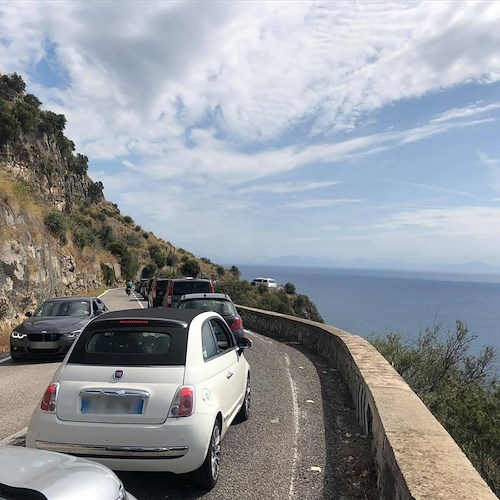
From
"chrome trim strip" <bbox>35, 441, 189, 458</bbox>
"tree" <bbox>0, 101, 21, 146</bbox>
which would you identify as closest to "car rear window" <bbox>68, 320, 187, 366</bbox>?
"chrome trim strip" <bbox>35, 441, 189, 458</bbox>

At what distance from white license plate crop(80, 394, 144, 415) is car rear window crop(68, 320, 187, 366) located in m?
0.35

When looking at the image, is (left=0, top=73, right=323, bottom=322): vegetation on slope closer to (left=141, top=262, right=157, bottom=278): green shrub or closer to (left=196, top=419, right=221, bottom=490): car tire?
(left=141, top=262, right=157, bottom=278): green shrub

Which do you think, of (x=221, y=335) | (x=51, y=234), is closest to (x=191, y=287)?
(x=221, y=335)

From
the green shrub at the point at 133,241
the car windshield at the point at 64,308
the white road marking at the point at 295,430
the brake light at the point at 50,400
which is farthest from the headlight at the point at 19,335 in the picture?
the green shrub at the point at 133,241

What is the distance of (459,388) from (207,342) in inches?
386

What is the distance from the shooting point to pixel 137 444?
4137mm

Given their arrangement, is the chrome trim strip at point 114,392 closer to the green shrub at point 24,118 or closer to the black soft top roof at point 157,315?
the black soft top roof at point 157,315

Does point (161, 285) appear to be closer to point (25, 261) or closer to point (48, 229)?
point (25, 261)

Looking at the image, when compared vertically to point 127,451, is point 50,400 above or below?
above

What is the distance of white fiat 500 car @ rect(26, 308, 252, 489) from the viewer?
415cm

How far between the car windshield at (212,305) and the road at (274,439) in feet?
4.42

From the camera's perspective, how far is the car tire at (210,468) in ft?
14.2

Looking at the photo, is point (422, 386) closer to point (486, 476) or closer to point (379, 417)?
point (486, 476)

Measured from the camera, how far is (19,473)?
2.59m
